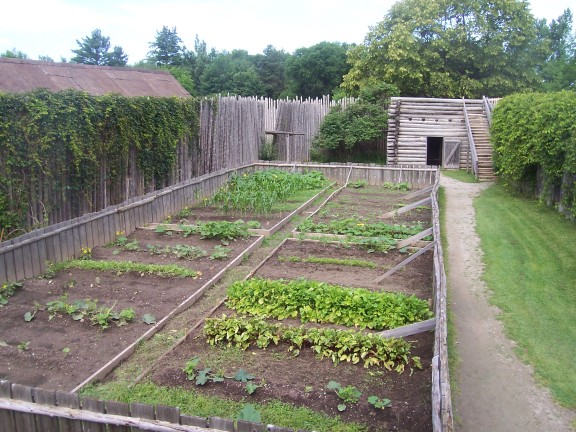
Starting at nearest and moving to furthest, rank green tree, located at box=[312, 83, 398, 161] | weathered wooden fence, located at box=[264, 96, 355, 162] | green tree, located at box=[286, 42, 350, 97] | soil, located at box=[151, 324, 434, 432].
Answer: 1. soil, located at box=[151, 324, 434, 432]
2. weathered wooden fence, located at box=[264, 96, 355, 162]
3. green tree, located at box=[312, 83, 398, 161]
4. green tree, located at box=[286, 42, 350, 97]

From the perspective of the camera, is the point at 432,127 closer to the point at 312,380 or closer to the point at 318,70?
the point at 312,380

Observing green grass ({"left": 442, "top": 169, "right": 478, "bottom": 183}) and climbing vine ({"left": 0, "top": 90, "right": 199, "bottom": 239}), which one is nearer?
climbing vine ({"left": 0, "top": 90, "right": 199, "bottom": 239})

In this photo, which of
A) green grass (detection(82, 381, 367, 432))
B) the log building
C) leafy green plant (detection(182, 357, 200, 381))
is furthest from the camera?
the log building

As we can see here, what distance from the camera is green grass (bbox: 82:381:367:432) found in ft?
15.2

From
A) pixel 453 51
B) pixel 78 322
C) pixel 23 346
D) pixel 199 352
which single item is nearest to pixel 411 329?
pixel 199 352

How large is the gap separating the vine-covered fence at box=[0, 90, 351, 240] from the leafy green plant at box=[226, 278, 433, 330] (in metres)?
4.44

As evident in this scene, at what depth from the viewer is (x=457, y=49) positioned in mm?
31844

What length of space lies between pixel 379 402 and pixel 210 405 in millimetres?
1543

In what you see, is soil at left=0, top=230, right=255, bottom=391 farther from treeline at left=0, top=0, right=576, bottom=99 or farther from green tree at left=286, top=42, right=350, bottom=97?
green tree at left=286, top=42, right=350, bottom=97

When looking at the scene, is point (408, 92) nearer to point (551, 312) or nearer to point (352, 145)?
point (352, 145)

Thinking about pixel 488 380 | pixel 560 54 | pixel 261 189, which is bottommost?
pixel 488 380

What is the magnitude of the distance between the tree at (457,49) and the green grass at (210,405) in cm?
2873

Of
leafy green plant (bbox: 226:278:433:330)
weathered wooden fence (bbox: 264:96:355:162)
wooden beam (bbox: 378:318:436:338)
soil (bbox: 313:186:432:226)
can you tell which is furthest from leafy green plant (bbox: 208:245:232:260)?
weathered wooden fence (bbox: 264:96:355:162)

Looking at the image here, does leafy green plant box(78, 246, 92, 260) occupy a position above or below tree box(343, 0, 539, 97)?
below
